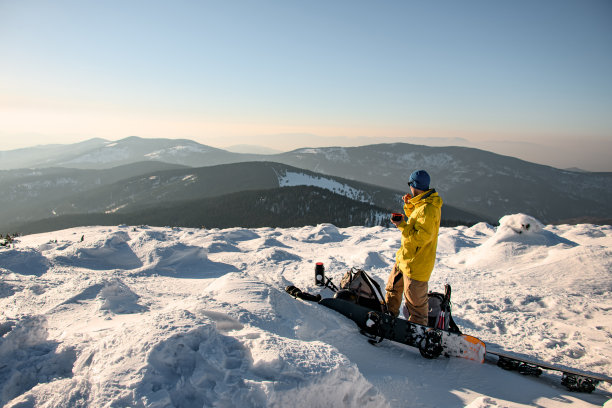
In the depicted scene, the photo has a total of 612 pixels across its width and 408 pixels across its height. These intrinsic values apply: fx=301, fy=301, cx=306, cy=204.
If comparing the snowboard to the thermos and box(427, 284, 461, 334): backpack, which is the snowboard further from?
the thermos

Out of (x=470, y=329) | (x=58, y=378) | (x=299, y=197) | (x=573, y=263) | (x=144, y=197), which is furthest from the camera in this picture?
(x=144, y=197)

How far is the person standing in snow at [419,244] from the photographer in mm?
5066

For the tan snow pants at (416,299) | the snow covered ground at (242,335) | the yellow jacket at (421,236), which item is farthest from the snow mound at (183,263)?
the yellow jacket at (421,236)

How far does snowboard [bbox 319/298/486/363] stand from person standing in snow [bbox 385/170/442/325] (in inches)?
15.4

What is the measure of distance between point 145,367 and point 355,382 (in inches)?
85.7

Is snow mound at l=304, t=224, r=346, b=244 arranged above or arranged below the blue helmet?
below

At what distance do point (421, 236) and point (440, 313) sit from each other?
176 cm

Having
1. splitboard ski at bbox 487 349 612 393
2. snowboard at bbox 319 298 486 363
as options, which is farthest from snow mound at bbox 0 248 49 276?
splitboard ski at bbox 487 349 612 393

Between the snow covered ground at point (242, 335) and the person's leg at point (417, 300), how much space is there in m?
0.63

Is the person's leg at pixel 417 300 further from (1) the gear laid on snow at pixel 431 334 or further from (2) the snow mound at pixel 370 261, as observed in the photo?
(2) the snow mound at pixel 370 261

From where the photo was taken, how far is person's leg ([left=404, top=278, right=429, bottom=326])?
5.28 metres

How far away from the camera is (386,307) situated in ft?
19.2

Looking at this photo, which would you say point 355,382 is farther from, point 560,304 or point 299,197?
point 299,197

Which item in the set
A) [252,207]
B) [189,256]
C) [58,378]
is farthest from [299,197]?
[58,378]
